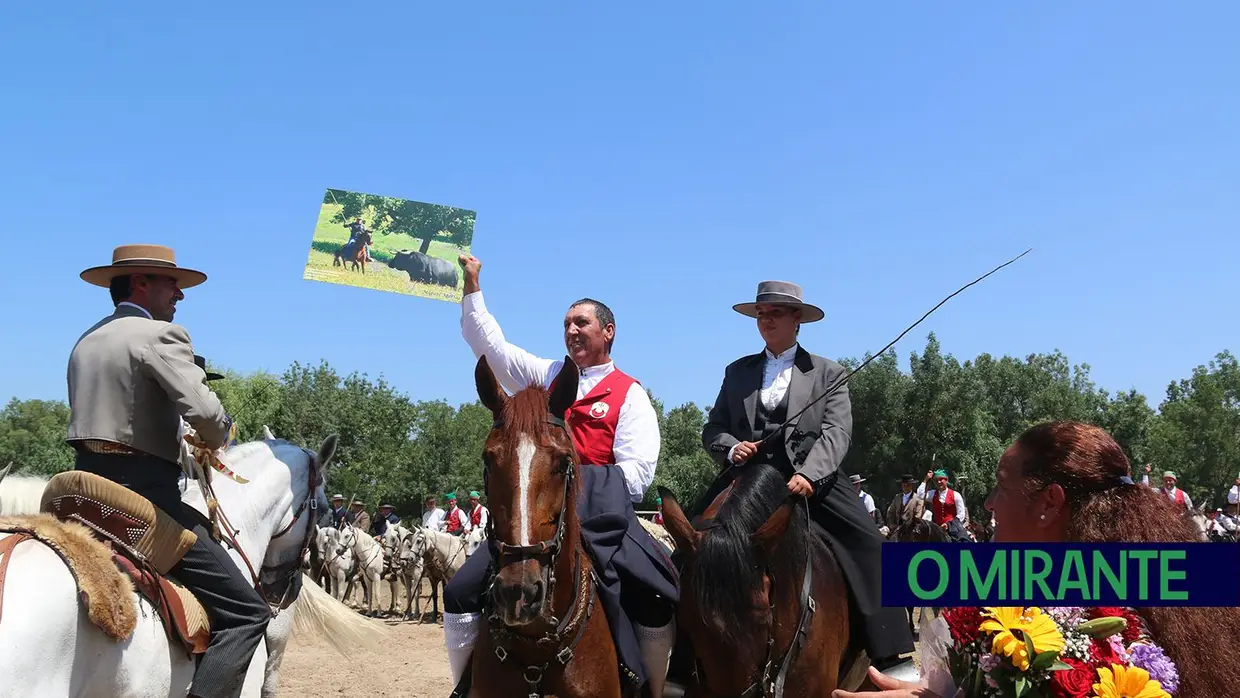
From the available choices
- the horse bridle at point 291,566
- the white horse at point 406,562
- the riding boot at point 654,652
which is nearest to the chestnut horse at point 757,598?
the riding boot at point 654,652

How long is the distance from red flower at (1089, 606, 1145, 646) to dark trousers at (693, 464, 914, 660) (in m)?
2.99

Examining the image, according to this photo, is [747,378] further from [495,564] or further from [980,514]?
[980,514]

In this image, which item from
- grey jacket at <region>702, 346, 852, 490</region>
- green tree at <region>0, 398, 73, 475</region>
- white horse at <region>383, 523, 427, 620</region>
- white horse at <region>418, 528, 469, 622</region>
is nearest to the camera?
grey jacket at <region>702, 346, 852, 490</region>

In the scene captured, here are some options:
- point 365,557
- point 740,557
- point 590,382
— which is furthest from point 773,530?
point 365,557

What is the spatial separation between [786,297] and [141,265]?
12.4 ft

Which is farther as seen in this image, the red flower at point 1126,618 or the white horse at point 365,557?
the white horse at point 365,557

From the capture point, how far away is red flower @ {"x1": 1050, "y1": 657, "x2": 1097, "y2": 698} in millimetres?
1977

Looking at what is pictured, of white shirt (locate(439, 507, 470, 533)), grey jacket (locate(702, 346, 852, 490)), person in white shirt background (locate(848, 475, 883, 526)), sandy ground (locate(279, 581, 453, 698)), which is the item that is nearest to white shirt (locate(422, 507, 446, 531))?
white shirt (locate(439, 507, 470, 533))

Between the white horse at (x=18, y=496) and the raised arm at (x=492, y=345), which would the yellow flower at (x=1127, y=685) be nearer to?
the raised arm at (x=492, y=345)

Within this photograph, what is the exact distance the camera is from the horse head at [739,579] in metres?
4.39

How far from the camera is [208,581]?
175 inches

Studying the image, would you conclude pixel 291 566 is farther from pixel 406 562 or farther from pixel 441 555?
pixel 406 562

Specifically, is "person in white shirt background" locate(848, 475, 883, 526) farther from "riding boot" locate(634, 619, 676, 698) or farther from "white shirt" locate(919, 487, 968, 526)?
"riding boot" locate(634, 619, 676, 698)

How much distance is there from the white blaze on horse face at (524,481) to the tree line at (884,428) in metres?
37.6
